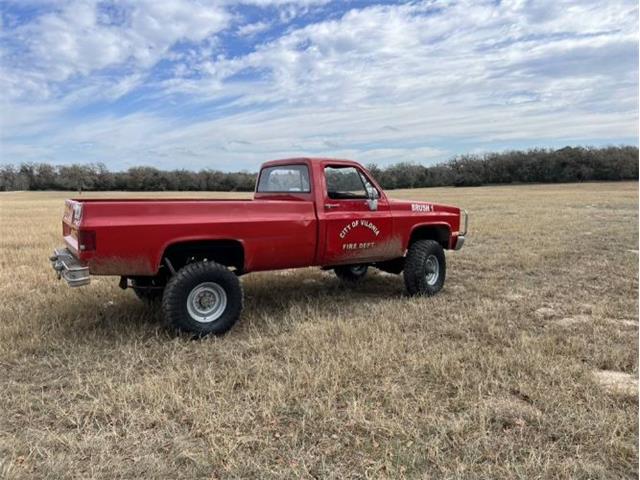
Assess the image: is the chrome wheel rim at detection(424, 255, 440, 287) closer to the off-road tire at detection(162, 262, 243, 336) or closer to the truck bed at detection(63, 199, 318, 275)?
the truck bed at detection(63, 199, 318, 275)

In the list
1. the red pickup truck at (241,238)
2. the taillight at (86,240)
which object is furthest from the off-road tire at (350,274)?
the taillight at (86,240)

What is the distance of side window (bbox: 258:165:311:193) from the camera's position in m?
6.59

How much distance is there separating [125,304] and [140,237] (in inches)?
84.3

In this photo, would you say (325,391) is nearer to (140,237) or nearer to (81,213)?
(140,237)

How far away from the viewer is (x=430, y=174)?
71.2 m

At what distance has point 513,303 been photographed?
22.0ft

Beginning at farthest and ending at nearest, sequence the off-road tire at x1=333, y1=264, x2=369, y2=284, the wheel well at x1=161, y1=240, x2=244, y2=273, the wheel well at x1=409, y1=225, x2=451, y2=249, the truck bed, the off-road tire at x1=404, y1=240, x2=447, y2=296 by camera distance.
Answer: the off-road tire at x1=333, y1=264, x2=369, y2=284 → the wheel well at x1=409, y1=225, x2=451, y2=249 → the off-road tire at x1=404, y1=240, x2=447, y2=296 → the wheel well at x1=161, y1=240, x2=244, y2=273 → the truck bed

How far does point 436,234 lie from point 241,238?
3.41 m

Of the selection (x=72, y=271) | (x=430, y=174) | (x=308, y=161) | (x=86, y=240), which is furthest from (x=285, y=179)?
(x=430, y=174)

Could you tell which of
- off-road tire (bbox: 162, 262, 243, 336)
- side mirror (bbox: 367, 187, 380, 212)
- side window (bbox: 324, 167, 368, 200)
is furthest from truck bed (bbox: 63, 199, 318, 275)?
side mirror (bbox: 367, 187, 380, 212)

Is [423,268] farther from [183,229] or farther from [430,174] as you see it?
[430,174]

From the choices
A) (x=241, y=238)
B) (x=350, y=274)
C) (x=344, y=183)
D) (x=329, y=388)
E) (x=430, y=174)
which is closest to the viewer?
(x=329, y=388)

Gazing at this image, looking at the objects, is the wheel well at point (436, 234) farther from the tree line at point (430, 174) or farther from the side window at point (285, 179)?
the tree line at point (430, 174)

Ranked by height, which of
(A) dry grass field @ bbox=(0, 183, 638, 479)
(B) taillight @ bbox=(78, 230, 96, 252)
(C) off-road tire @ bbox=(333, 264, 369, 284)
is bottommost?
(A) dry grass field @ bbox=(0, 183, 638, 479)
